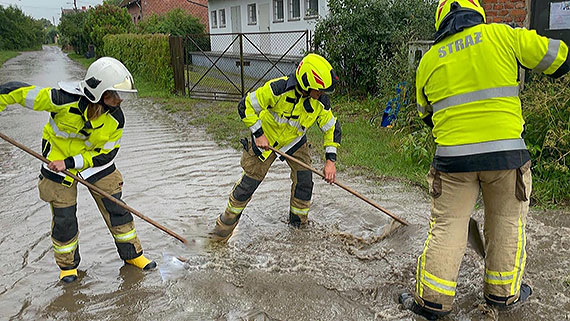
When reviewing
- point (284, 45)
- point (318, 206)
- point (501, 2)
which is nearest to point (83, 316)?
point (318, 206)

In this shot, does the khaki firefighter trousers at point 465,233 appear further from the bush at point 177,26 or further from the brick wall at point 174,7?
the brick wall at point 174,7

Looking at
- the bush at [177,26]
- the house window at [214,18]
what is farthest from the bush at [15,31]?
the house window at [214,18]

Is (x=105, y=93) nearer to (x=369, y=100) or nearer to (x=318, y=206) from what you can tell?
(x=318, y=206)

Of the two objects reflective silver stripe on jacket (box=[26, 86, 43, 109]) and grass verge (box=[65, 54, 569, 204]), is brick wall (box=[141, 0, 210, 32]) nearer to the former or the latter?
grass verge (box=[65, 54, 569, 204])

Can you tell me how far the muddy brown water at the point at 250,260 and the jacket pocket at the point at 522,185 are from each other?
2.78ft

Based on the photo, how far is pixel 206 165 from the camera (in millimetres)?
7469

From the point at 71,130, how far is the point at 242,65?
31.9 feet

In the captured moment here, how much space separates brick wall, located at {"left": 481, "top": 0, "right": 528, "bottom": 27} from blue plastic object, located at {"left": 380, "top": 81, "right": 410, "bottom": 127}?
1561 millimetres

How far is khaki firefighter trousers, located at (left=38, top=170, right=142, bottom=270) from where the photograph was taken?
153 inches

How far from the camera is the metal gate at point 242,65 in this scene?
13883 millimetres

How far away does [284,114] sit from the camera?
4.51 metres

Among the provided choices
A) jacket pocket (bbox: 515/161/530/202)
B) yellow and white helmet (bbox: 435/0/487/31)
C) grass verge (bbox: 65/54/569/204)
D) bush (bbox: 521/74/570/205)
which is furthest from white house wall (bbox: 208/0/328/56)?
jacket pocket (bbox: 515/161/530/202)

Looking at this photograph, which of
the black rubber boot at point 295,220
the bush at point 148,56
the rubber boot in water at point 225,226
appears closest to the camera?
the rubber boot in water at point 225,226

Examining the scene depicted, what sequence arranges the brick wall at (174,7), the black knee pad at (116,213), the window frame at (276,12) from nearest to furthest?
the black knee pad at (116,213)
the window frame at (276,12)
the brick wall at (174,7)
